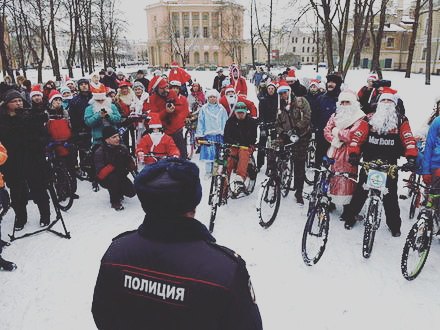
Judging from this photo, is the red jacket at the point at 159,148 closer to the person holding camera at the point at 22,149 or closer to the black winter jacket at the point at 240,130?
the black winter jacket at the point at 240,130

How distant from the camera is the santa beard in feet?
14.9

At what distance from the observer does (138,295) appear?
142 cm

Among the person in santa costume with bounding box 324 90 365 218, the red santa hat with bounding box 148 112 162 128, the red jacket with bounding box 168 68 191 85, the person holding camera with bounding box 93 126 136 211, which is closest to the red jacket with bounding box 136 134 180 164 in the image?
the red santa hat with bounding box 148 112 162 128

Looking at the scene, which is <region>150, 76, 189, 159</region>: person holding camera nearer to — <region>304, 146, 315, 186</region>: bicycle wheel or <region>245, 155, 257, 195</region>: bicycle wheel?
<region>245, 155, 257, 195</region>: bicycle wheel

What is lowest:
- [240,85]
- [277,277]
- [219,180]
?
[277,277]

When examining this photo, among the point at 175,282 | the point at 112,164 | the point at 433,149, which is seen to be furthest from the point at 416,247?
the point at 112,164

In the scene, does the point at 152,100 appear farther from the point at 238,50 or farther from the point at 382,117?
the point at 238,50

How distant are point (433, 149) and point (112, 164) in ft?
15.8

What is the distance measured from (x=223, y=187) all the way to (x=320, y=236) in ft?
6.39

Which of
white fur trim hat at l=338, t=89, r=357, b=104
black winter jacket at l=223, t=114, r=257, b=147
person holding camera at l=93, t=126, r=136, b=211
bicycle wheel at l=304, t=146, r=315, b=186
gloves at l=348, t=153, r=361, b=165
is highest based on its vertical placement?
white fur trim hat at l=338, t=89, r=357, b=104

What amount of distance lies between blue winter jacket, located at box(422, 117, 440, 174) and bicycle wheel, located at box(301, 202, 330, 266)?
4.62ft

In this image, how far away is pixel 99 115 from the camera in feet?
21.8

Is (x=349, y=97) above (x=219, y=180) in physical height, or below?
above

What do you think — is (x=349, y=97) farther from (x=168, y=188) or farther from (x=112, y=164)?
(x=168, y=188)
